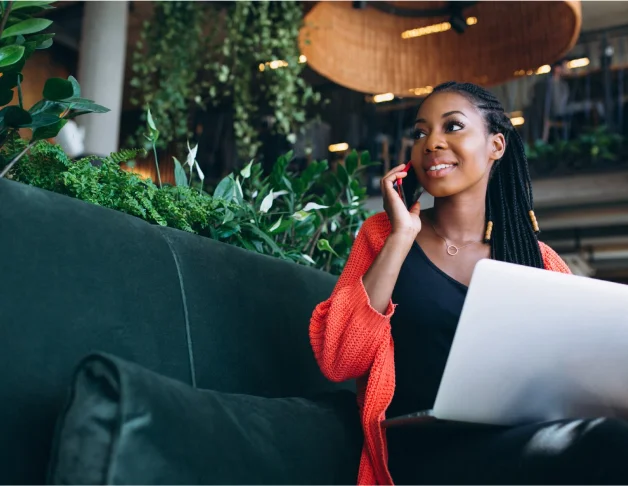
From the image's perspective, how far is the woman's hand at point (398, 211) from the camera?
4.54 ft

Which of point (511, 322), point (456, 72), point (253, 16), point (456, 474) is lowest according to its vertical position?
point (456, 474)

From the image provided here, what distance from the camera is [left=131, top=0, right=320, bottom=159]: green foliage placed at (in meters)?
4.13

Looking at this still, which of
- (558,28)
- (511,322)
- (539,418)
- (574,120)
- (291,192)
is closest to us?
(511,322)

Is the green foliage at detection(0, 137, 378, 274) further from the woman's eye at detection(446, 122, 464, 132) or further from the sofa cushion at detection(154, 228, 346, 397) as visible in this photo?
the woman's eye at detection(446, 122, 464, 132)

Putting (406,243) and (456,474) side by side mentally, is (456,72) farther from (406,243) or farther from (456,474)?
(456,474)

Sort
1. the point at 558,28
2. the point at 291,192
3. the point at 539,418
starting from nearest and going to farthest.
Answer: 1. the point at 539,418
2. the point at 291,192
3. the point at 558,28

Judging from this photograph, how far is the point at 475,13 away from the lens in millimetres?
2799

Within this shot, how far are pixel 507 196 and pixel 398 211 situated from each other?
34 cm

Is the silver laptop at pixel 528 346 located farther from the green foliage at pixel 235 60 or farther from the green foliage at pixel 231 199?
the green foliage at pixel 235 60

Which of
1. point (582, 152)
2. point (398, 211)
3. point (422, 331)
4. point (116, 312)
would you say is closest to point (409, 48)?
point (398, 211)

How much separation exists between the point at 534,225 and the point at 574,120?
8.02 metres

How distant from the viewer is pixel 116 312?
106 centimetres

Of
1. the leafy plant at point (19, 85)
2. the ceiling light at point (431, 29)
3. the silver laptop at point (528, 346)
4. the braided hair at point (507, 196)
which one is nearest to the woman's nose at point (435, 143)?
the braided hair at point (507, 196)

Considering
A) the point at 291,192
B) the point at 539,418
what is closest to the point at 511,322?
the point at 539,418
